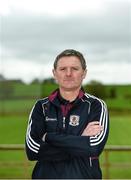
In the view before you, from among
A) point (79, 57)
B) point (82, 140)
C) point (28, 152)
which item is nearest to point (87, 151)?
point (82, 140)

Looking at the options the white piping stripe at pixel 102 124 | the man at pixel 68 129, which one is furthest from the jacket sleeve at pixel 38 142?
the white piping stripe at pixel 102 124

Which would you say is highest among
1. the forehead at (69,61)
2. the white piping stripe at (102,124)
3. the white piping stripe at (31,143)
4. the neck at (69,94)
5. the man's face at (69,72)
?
the forehead at (69,61)

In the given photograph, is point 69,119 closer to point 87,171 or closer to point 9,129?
point 87,171

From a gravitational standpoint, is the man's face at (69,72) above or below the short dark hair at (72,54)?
below

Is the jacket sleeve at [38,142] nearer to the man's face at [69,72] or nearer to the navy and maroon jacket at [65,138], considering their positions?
the navy and maroon jacket at [65,138]

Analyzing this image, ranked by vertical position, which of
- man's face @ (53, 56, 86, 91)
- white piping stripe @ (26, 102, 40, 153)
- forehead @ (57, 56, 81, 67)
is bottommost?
white piping stripe @ (26, 102, 40, 153)

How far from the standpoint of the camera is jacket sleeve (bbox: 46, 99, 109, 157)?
1.31m

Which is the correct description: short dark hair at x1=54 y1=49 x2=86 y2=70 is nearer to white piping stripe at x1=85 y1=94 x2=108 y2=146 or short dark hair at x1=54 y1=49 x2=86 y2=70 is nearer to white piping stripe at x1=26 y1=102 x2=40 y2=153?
white piping stripe at x1=85 y1=94 x2=108 y2=146

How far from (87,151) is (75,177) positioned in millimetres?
90

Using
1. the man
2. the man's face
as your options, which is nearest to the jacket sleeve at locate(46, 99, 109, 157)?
the man

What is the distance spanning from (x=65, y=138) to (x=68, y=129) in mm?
38

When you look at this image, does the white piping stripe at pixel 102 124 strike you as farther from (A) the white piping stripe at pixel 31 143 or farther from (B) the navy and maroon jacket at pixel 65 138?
(A) the white piping stripe at pixel 31 143

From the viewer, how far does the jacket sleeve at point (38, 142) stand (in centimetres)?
133

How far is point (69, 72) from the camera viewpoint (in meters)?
1.32
